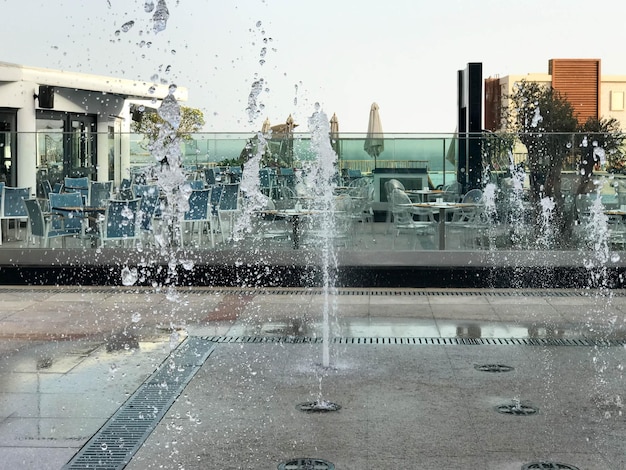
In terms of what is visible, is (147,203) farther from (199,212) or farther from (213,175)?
(213,175)

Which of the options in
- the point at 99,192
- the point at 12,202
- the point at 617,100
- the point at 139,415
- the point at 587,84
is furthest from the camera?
the point at 587,84

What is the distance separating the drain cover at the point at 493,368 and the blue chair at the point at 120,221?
5995 millimetres

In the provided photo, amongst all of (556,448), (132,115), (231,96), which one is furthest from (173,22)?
(132,115)

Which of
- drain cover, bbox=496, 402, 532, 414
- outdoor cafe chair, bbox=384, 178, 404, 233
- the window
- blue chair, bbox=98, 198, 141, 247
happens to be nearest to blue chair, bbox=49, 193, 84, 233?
blue chair, bbox=98, 198, 141, 247

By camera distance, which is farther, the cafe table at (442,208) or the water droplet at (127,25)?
the cafe table at (442,208)

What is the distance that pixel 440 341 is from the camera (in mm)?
6758

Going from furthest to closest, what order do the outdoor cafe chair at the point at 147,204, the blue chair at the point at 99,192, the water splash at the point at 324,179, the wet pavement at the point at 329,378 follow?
the blue chair at the point at 99,192 → the outdoor cafe chair at the point at 147,204 → the water splash at the point at 324,179 → the wet pavement at the point at 329,378

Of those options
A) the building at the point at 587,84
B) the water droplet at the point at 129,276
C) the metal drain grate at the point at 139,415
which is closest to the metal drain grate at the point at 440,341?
the metal drain grate at the point at 139,415

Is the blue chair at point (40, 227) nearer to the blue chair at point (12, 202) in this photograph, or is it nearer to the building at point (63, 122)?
the blue chair at point (12, 202)

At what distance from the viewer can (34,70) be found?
778 inches

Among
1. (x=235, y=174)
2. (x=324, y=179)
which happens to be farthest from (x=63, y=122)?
(x=324, y=179)

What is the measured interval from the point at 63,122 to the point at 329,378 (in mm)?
17443

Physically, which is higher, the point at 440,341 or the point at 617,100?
the point at 617,100

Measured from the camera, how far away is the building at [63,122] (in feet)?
41.4
